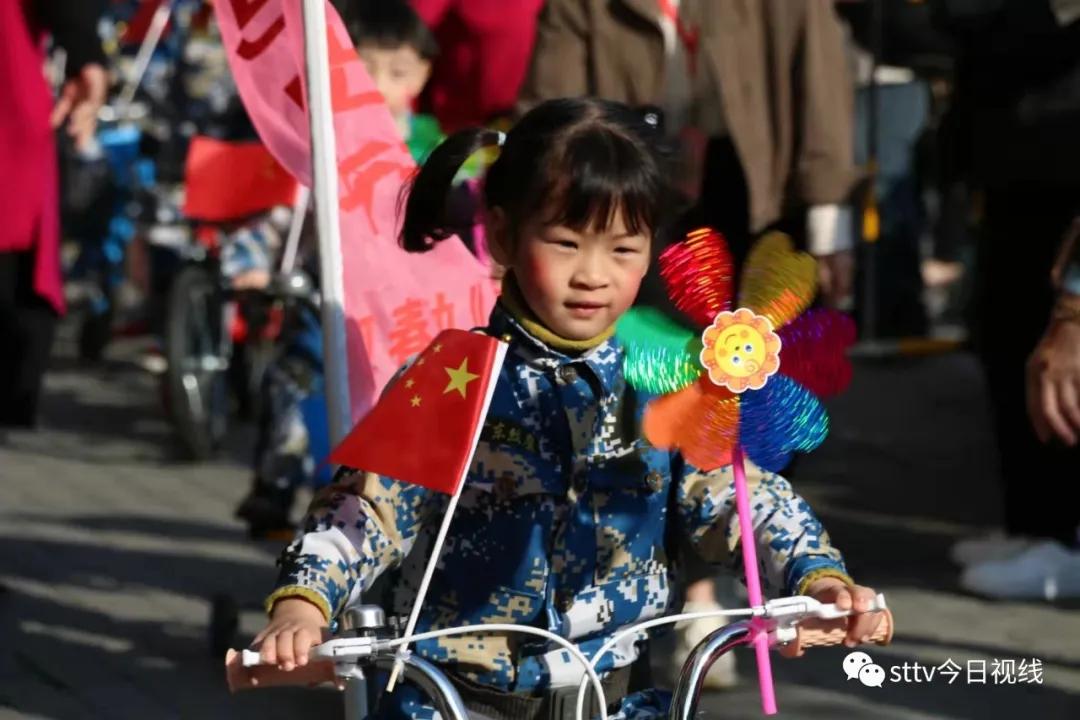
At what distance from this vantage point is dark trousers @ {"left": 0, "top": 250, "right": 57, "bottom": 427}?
528 centimetres

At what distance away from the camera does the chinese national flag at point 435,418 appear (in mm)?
2619

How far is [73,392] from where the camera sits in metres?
10.2

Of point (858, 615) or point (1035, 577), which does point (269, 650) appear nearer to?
point (858, 615)

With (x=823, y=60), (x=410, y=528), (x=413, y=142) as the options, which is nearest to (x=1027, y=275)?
(x=823, y=60)

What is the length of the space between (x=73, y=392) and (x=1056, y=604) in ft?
18.8

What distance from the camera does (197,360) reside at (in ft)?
27.4

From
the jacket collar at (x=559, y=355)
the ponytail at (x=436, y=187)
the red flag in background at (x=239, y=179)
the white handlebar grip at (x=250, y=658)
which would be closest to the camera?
the white handlebar grip at (x=250, y=658)

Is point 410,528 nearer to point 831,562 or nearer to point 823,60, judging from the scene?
point 831,562

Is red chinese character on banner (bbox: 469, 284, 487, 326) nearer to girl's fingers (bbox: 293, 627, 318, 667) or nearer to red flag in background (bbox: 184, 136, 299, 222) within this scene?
girl's fingers (bbox: 293, 627, 318, 667)

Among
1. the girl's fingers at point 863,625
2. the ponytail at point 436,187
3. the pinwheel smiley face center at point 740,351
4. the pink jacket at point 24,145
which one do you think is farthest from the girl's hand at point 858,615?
the pink jacket at point 24,145

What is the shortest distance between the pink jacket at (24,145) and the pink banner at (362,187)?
159cm

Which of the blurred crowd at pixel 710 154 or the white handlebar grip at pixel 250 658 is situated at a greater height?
the blurred crowd at pixel 710 154

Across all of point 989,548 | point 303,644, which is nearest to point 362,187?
point 303,644

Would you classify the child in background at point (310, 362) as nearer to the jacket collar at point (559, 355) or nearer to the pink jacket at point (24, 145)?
the pink jacket at point (24, 145)
